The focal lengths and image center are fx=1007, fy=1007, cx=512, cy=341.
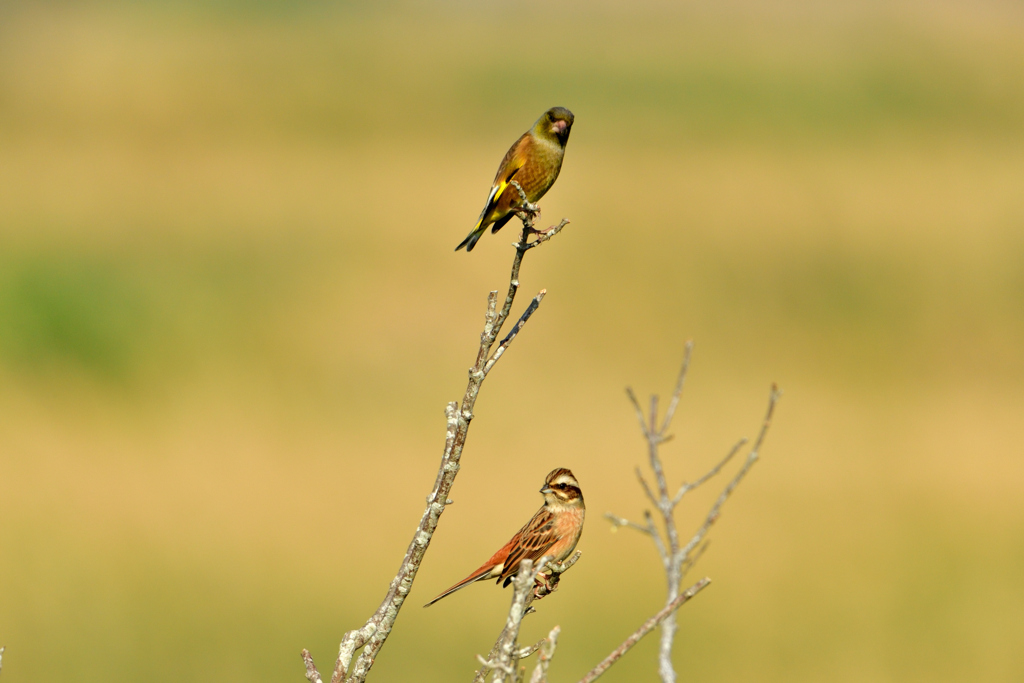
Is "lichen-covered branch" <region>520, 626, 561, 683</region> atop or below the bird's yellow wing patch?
below

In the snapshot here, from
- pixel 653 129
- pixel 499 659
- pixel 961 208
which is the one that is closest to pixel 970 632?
pixel 499 659

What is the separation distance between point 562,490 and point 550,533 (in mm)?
323

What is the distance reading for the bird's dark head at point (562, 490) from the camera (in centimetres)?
677

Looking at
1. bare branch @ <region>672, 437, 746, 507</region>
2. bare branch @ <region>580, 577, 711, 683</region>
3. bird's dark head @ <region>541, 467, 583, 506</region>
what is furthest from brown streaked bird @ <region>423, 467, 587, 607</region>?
bare branch @ <region>580, 577, 711, 683</region>

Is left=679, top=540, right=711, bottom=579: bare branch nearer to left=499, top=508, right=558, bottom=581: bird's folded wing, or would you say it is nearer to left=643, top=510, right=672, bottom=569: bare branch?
left=643, top=510, right=672, bottom=569: bare branch

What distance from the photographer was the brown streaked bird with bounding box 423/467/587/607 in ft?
21.4

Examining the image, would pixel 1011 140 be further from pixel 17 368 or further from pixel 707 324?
pixel 17 368

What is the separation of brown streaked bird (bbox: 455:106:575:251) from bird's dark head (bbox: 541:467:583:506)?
1731 mm

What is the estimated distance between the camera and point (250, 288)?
31.0 meters

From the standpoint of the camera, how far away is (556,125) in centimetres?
744

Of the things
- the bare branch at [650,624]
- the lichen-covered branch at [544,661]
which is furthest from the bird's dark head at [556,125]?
the bare branch at [650,624]

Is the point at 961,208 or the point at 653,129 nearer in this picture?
the point at 961,208

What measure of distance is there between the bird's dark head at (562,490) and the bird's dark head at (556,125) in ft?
8.06

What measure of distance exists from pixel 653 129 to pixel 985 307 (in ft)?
51.8
